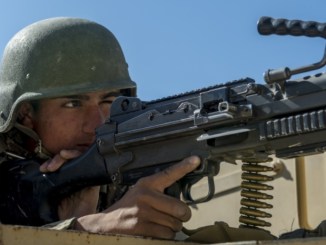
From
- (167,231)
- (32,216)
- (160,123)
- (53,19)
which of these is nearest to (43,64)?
(53,19)

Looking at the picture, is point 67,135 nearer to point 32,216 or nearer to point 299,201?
point 32,216

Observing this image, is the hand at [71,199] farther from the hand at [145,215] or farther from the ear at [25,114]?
the hand at [145,215]

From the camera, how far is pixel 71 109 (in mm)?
4559

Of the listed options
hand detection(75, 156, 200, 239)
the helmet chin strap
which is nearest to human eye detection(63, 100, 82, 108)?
the helmet chin strap

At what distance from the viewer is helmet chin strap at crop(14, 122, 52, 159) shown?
4.47m

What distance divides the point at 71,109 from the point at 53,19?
25.5 inches

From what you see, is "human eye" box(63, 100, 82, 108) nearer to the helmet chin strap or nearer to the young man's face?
the young man's face

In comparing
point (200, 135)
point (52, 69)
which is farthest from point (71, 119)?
point (200, 135)

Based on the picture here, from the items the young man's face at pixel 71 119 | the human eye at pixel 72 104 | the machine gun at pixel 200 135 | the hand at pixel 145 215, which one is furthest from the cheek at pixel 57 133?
the hand at pixel 145 215

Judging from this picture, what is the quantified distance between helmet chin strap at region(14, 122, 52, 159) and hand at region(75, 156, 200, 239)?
1.03 metres

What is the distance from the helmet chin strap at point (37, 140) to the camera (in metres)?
4.47

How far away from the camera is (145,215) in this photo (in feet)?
11.2

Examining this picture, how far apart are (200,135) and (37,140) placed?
1341mm

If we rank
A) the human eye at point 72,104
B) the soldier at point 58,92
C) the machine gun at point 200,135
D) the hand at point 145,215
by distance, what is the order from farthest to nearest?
the human eye at point 72,104 → the soldier at point 58,92 → the hand at point 145,215 → the machine gun at point 200,135
